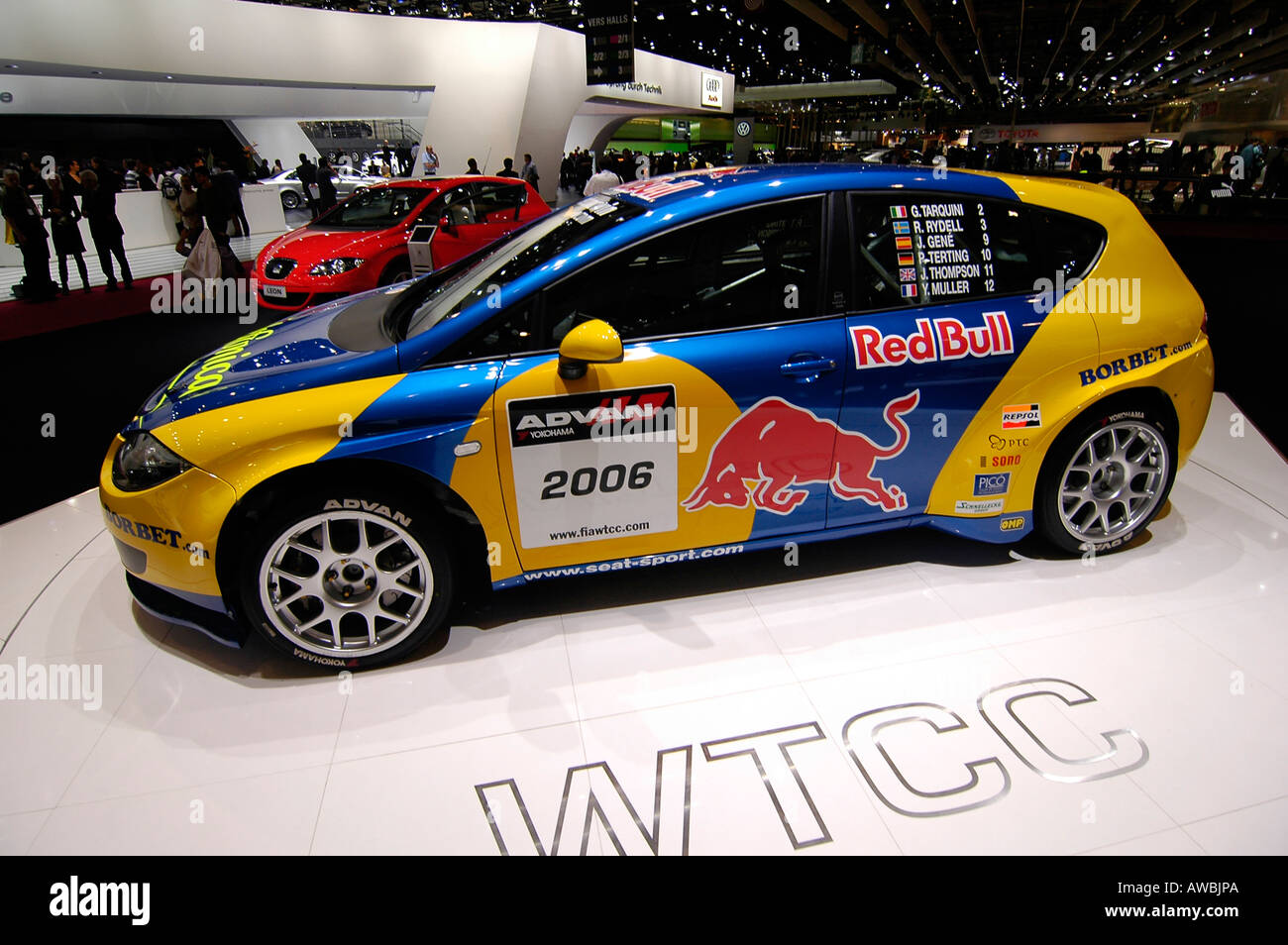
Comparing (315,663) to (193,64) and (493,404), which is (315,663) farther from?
(193,64)

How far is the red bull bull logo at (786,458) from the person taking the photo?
7.34 ft

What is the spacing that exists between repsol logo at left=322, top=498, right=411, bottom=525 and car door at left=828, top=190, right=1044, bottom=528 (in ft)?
4.63

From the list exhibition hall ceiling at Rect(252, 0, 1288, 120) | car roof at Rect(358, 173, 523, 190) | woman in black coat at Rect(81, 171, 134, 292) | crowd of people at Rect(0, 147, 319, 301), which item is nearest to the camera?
crowd of people at Rect(0, 147, 319, 301)

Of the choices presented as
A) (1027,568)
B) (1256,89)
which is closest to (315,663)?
(1027,568)

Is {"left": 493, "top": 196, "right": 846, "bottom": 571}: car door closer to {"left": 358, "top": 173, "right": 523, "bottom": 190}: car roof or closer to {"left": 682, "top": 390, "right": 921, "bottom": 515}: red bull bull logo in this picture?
{"left": 682, "top": 390, "right": 921, "bottom": 515}: red bull bull logo

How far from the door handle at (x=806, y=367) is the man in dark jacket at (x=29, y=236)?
28.5 feet

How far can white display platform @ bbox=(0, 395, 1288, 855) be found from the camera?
1.73m

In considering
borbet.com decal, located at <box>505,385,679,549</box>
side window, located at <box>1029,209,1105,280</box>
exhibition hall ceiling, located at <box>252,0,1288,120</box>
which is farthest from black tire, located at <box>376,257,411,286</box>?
exhibition hall ceiling, located at <box>252,0,1288,120</box>

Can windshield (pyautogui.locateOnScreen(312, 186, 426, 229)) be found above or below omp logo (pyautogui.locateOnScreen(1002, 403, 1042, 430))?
above

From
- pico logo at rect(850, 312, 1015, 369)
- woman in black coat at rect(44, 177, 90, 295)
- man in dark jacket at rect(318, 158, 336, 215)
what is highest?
man in dark jacket at rect(318, 158, 336, 215)

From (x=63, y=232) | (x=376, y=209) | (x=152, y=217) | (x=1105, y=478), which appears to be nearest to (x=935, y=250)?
(x=1105, y=478)

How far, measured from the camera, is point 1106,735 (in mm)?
1979

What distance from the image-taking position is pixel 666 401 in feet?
6.98
